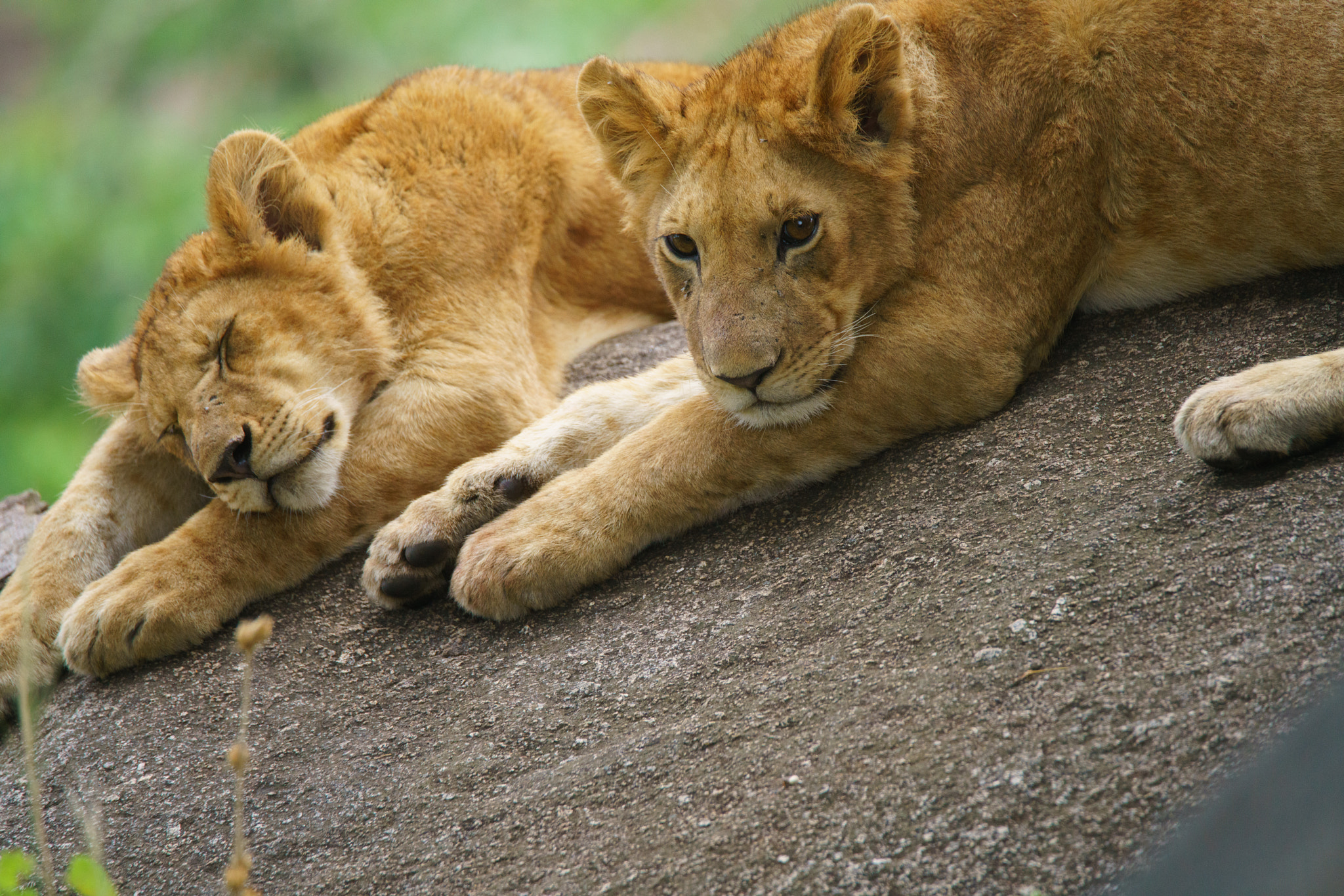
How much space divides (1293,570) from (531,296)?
3.33 m

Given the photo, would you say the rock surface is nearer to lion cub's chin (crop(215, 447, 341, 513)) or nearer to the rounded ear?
lion cub's chin (crop(215, 447, 341, 513))

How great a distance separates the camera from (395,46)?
1073 cm

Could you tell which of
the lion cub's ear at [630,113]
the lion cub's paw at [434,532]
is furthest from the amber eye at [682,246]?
the lion cub's paw at [434,532]

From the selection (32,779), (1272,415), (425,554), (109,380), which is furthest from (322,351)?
(1272,415)

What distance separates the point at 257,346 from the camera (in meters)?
3.91

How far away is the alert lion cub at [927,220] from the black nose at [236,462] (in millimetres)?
660

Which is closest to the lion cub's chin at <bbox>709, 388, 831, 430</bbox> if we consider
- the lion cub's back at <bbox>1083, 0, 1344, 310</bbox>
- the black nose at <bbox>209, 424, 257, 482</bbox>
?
the lion cub's back at <bbox>1083, 0, 1344, 310</bbox>

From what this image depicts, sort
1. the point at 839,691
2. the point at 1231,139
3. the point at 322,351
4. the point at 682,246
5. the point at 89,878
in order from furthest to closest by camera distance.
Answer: the point at 322,351 < the point at 682,246 < the point at 1231,139 < the point at 839,691 < the point at 89,878

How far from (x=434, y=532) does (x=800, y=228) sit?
5.12ft

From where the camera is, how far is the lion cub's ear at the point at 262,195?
4031mm

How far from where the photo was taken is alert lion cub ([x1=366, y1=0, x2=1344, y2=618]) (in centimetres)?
319

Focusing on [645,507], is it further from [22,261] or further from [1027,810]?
[22,261]

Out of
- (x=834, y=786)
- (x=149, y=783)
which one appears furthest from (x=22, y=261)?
(x=834, y=786)

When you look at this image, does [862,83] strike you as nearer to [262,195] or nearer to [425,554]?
[425,554]
